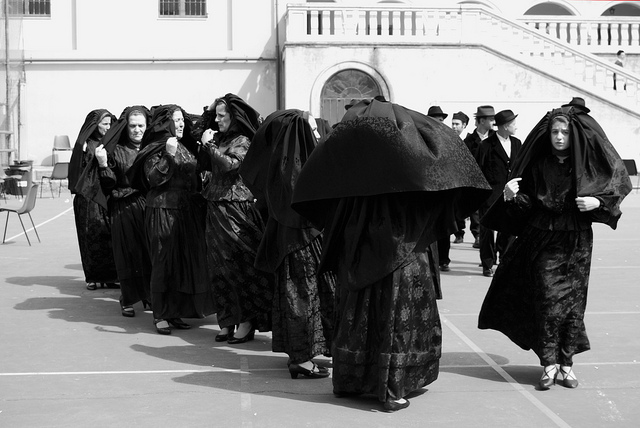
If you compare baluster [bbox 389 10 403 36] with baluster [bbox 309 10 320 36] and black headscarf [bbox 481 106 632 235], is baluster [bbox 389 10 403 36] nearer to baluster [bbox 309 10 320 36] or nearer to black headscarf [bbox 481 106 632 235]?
baluster [bbox 309 10 320 36]

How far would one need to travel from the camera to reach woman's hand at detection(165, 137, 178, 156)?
8617 mm

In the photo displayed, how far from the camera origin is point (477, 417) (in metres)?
6.07

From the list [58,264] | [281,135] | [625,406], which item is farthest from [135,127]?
[625,406]

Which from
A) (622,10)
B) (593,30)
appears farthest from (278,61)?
(622,10)

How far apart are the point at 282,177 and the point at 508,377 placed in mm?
2178

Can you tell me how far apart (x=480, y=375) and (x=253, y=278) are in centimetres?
212

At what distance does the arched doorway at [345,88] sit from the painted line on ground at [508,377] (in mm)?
18487

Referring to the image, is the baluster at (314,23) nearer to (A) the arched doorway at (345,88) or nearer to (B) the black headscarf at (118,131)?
(A) the arched doorway at (345,88)

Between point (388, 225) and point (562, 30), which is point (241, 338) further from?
point (562, 30)

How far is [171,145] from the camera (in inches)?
340

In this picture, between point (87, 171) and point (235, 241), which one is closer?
point (235, 241)

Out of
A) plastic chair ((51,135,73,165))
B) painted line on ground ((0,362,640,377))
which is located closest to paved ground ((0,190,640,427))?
painted line on ground ((0,362,640,377))

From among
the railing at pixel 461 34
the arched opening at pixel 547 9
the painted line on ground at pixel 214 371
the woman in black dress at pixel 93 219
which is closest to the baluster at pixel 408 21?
the railing at pixel 461 34

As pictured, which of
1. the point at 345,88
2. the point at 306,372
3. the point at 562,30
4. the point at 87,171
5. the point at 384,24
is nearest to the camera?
the point at 306,372
